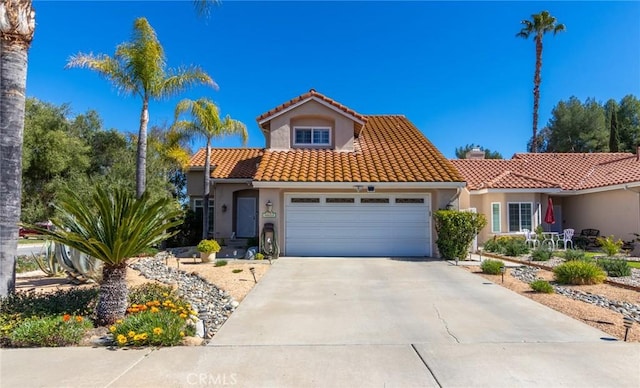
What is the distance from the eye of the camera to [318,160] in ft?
51.8

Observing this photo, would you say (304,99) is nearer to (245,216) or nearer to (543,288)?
(245,216)

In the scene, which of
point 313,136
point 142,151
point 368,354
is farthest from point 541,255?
point 142,151

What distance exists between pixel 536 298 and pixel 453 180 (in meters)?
6.36

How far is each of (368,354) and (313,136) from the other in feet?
43.7

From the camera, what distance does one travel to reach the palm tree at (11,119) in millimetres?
6934

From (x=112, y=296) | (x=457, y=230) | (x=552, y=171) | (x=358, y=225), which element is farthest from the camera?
(x=552, y=171)

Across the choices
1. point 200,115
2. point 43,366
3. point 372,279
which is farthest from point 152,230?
point 200,115

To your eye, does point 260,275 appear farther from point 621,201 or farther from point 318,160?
point 621,201

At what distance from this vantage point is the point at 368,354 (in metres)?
4.84

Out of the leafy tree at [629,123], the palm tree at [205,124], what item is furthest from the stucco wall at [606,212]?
the leafy tree at [629,123]

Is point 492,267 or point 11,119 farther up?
point 11,119

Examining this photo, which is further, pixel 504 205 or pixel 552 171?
pixel 552 171

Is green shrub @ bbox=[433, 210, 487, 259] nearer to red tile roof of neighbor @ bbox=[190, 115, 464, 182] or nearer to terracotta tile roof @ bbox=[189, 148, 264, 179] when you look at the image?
red tile roof of neighbor @ bbox=[190, 115, 464, 182]

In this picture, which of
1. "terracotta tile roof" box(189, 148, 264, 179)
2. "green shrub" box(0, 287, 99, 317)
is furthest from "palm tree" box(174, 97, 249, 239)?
"green shrub" box(0, 287, 99, 317)
